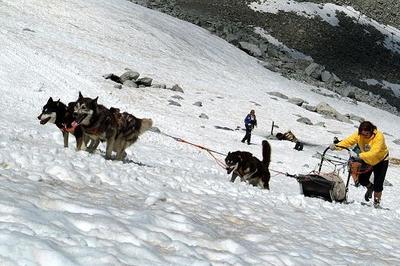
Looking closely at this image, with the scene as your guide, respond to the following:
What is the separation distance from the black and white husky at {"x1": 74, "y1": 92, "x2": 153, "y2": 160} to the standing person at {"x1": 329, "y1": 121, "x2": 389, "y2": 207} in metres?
4.59

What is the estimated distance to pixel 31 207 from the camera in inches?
173

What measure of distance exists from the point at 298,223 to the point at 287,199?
7.62 feet

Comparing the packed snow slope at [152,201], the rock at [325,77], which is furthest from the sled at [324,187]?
the rock at [325,77]

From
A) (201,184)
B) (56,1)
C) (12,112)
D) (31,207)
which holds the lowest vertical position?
(12,112)

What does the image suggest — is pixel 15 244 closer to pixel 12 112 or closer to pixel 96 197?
pixel 96 197

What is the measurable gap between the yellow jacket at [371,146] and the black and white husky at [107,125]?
16.0 feet

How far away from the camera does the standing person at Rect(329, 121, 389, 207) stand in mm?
11000

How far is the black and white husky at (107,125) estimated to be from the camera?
9531mm

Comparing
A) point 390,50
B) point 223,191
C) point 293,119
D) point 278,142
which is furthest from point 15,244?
point 390,50

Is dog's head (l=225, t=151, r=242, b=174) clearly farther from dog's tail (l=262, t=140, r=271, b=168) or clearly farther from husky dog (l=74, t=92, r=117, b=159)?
husky dog (l=74, t=92, r=117, b=159)

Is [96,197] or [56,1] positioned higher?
[56,1]

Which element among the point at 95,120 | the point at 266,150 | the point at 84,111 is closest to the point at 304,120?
the point at 266,150

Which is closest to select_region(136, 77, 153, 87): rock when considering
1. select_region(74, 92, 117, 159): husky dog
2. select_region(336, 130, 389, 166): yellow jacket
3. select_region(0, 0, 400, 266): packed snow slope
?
select_region(0, 0, 400, 266): packed snow slope

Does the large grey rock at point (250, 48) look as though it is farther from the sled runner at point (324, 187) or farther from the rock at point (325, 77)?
the sled runner at point (324, 187)
